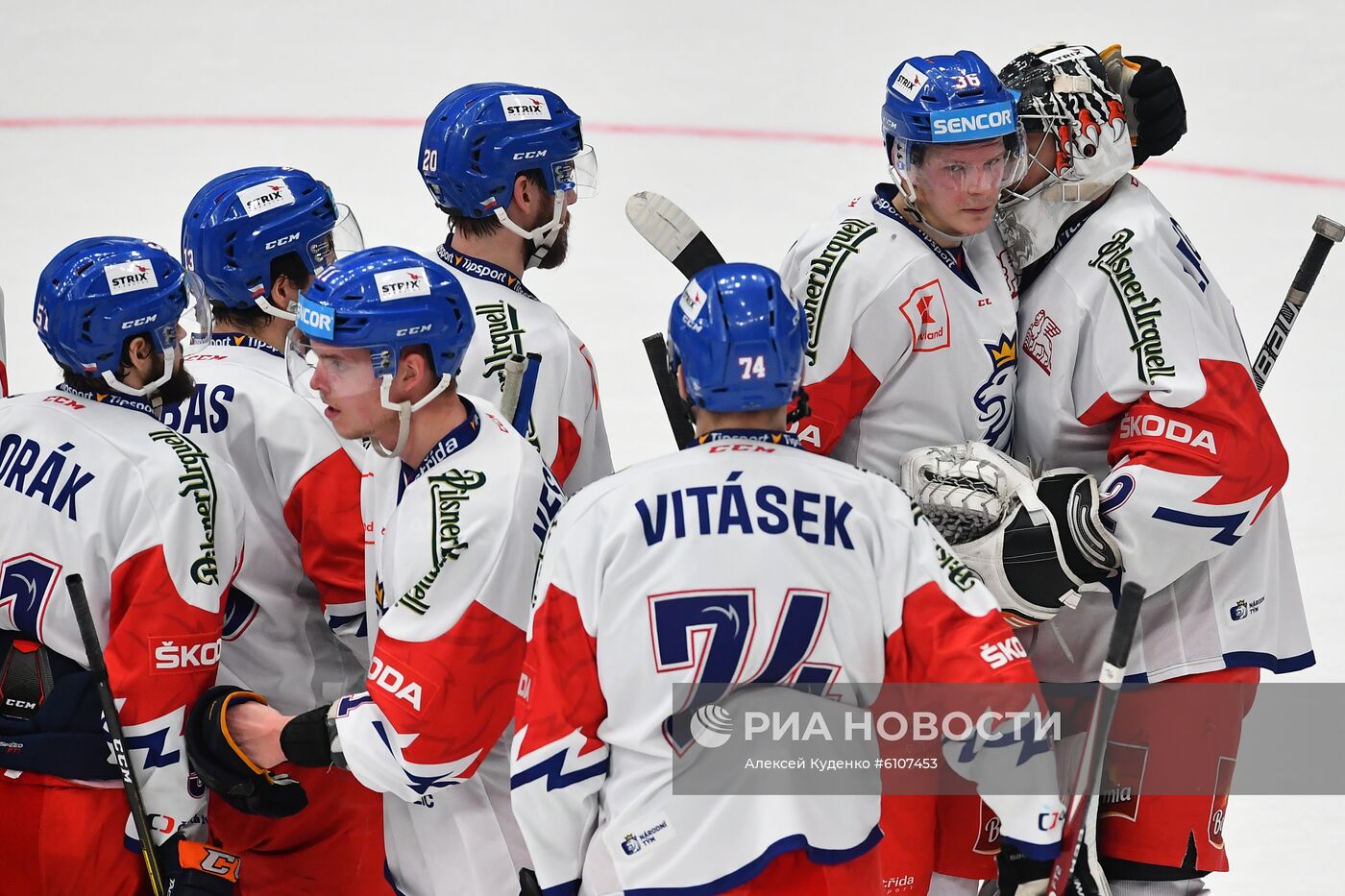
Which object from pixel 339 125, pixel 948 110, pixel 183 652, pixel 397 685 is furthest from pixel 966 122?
pixel 339 125

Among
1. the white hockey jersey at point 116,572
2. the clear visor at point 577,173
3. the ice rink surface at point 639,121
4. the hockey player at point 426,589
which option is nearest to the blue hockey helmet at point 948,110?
the clear visor at point 577,173

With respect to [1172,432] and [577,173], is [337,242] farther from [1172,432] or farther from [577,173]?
[1172,432]

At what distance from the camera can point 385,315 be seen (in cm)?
262

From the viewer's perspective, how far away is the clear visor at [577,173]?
3430mm

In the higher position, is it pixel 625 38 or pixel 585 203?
pixel 625 38

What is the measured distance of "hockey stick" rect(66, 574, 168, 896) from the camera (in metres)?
2.59

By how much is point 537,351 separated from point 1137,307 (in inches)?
43.6

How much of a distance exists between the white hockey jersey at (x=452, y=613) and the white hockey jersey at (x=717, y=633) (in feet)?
0.79

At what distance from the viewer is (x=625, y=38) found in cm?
972

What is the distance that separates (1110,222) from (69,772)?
2047 mm

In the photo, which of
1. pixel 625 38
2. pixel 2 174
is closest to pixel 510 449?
pixel 2 174

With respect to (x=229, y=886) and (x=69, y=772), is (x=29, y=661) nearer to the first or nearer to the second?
(x=69, y=772)

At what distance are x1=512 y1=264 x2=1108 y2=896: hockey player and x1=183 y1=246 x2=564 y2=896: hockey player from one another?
244 mm

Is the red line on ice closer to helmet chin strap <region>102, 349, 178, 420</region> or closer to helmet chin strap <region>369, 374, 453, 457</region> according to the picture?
helmet chin strap <region>102, 349, 178, 420</region>
